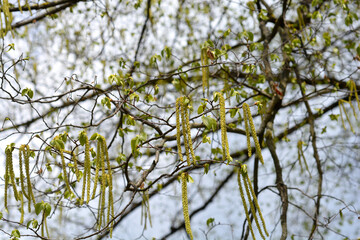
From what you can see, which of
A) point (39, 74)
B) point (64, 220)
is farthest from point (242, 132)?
point (39, 74)

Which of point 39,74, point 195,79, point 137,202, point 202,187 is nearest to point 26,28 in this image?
point 39,74

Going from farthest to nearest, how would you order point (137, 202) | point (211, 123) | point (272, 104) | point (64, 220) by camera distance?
point (137, 202), point (64, 220), point (272, 104), point (211, 123)

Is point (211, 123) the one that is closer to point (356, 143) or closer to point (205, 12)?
point (356, 143)

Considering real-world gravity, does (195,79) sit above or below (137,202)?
above

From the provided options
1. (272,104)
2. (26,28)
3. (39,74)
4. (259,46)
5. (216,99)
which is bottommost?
(216,99)

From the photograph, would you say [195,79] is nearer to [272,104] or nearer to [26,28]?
[272,104]

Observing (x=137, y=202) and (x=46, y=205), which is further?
(x=137, y=202)

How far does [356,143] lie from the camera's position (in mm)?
6039

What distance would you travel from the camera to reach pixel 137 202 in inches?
244

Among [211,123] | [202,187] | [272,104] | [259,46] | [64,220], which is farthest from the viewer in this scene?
[202,187]

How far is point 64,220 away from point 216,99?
3.32 metres

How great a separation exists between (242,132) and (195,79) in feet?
6.83

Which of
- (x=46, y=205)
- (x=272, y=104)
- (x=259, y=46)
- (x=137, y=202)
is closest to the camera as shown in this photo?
(x=46, y=205)

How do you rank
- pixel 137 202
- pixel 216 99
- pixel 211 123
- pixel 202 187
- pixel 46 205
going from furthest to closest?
pixel 202 187 < pixel 137 202 < pixel 216 99 < pixel 46 205 < pixel 211 123
